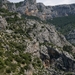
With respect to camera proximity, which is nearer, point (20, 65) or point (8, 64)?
point (8, 64)

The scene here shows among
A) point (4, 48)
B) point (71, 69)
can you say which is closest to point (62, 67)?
point (71, 69)

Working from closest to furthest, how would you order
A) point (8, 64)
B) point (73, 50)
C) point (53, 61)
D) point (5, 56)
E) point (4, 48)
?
1. point (8, 64)
2. point (5, 56)
3. point (4, 48)
4. point (53, 61)
5. point (73, 50)

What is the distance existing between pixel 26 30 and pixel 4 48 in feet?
199

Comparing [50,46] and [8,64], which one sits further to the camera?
[50,46]

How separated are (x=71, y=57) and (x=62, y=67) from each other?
9275 millimetres

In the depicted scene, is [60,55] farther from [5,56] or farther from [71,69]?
[5,56]

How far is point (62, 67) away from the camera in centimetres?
13838

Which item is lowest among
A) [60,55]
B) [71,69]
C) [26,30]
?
[71,69]

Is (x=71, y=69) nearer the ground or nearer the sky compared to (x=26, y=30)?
nearer the ground

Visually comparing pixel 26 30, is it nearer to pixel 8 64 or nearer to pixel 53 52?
pixel 53 52

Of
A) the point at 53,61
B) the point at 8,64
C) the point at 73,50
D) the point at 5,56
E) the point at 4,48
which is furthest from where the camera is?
the point at 73,50

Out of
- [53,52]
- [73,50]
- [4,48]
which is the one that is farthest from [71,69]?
[4,48]

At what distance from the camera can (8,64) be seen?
68.5 meters

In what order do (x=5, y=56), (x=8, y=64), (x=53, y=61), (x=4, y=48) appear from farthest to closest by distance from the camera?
(x=53, y=61) < (x=4, y=48) < (x=5, y=56) < (x=8, y=64)
